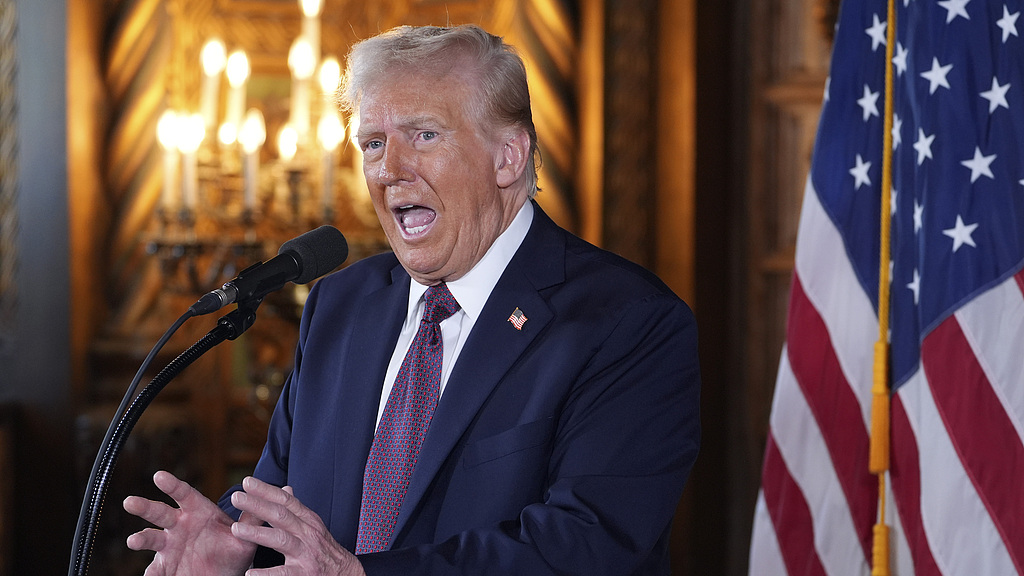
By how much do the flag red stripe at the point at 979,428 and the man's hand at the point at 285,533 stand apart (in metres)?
1.44

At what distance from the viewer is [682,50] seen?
329cm

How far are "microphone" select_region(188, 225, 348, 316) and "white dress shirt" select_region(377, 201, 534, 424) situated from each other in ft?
0.81

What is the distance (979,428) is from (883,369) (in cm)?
26

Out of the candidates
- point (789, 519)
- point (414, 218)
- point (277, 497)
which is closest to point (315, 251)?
point (414, 218)

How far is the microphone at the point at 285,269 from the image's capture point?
1305mm

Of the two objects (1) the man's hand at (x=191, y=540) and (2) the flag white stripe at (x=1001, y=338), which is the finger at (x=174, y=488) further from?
(2) the flag white stripe at (x=1001, y=338)

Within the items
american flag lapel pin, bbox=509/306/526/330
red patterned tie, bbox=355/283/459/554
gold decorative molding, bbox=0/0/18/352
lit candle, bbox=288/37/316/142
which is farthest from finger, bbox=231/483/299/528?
gold decorative molding, bbox=0/0/18/352

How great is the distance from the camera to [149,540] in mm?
1439

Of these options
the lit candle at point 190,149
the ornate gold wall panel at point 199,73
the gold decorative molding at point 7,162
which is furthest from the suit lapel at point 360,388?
the gold decorative molding at point 7,162

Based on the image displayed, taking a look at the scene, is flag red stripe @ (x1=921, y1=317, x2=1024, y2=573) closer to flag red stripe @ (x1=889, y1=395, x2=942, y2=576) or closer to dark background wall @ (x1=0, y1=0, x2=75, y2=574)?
flag red stripe @ (x1=889, y1=395, x2=942, y2=576)

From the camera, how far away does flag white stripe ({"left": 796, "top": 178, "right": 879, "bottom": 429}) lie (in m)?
2.44

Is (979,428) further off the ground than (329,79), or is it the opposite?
(329,79)

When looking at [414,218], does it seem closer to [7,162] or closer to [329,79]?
[329,79]

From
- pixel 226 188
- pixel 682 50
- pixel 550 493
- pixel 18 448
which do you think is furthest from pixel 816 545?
pixel 18 448
